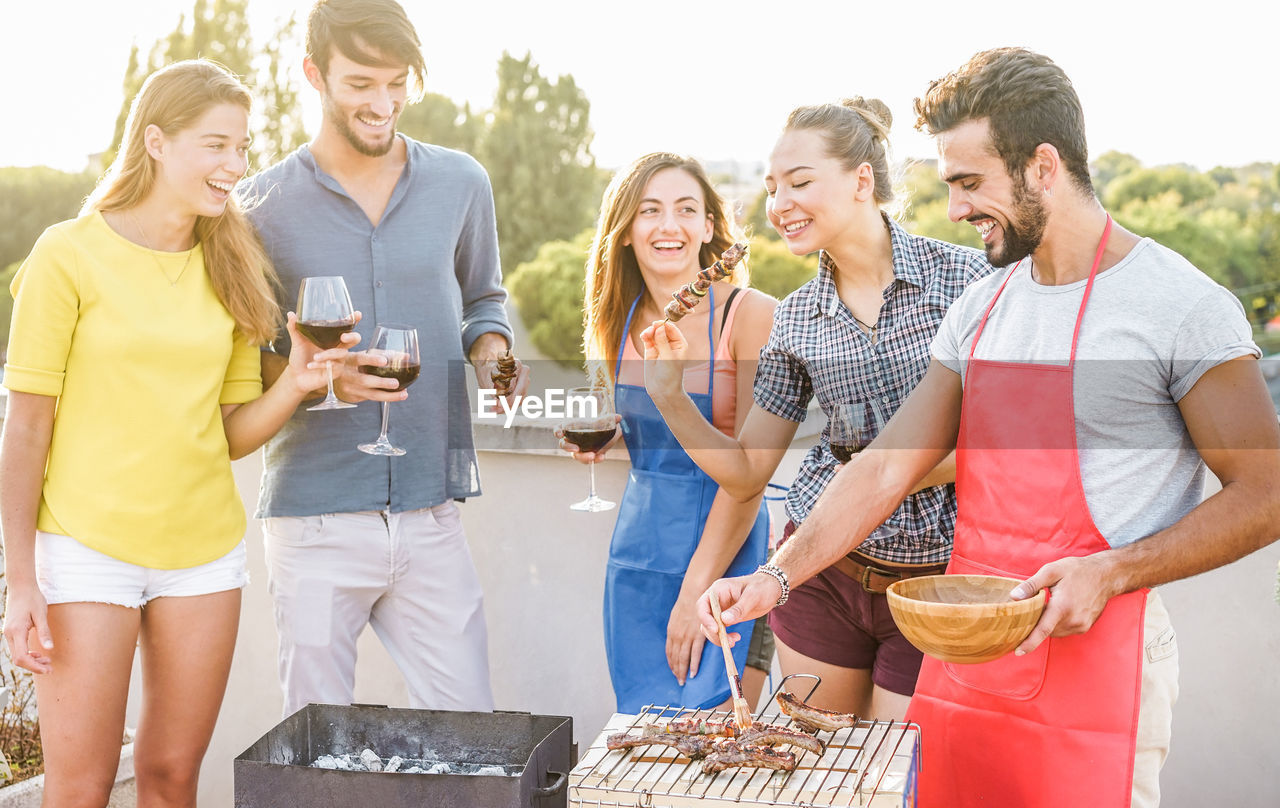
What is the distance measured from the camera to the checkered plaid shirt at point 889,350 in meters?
2.36

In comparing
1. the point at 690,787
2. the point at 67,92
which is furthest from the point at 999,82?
Answer: the point at 67,92

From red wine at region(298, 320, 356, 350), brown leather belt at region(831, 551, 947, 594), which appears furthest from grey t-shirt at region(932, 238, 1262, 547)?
red wine at region(298, 320, 356, 350)

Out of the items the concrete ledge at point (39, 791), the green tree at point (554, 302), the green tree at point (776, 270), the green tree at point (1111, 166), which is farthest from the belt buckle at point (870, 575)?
the green tree at point (1111, 166)

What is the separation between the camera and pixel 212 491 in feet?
8.46

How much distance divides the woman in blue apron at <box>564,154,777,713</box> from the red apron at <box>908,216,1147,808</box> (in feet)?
2.20

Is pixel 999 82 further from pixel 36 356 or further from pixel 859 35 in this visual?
pixel 859 35

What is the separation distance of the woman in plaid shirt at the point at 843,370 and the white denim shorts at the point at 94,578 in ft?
3.71

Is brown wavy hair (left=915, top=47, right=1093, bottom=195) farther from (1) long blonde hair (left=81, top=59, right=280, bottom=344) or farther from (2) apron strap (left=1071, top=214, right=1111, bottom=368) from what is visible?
(1) long blonde hair (left=81, top=59, right=280, bottom=344)

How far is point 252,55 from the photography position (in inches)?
848

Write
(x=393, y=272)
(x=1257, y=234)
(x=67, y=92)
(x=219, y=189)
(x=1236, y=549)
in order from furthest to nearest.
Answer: (x=1257, y=234)
(x=67, y=92)
(x=393, y=272)
(x=219, y=189)
(x=1236, y=549)

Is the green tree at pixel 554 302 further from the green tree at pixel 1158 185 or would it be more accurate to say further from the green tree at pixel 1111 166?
the green tree at pixel 1111 166

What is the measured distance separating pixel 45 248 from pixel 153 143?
0.32 metres

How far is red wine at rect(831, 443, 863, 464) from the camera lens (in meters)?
2.31

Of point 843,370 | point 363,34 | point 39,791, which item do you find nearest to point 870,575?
point 843,370
